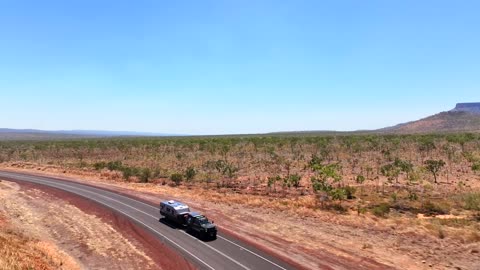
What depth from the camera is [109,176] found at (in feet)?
236

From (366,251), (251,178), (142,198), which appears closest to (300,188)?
(251,178)

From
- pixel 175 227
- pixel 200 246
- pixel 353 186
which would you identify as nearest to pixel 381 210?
pixel 353 186

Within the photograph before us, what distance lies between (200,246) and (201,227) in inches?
83.3

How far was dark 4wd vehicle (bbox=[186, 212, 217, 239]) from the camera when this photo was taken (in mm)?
33844

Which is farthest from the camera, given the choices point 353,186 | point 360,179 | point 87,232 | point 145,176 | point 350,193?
point 145,176

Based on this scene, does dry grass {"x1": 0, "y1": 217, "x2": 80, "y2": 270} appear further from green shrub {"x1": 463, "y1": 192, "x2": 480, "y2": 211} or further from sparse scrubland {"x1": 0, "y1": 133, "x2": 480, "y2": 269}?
green shrub {"x1": 463, "y1": 192, "x2": 480, "y2": 211}

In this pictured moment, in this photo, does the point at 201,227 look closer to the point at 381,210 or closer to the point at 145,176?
the point at 381,210

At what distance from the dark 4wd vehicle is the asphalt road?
551mm

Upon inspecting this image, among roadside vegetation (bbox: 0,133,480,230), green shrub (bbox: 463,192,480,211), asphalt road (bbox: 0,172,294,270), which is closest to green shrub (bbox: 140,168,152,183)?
roadside vegetation (bbox: 0,133,480,230)

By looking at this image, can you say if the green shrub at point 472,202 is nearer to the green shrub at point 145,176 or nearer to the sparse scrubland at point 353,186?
the sparse scrubland at point 353,186

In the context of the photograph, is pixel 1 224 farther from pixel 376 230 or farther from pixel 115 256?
pixel 376 230

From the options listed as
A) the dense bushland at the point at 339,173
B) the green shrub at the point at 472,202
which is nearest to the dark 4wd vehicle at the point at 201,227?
the dense bushland at the point at 339,173

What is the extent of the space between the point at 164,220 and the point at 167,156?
213ft

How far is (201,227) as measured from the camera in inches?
1341
